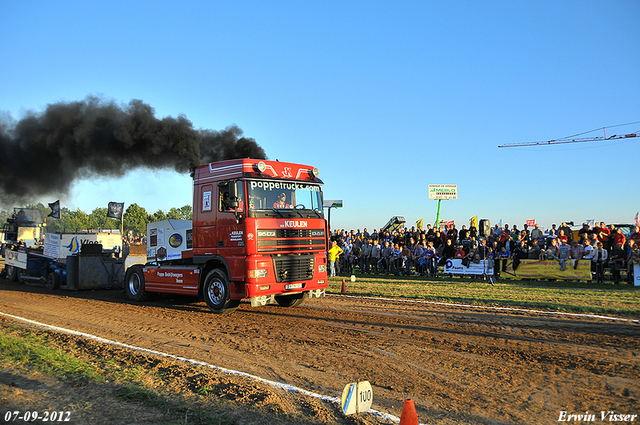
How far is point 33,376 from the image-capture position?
5262 millimetres

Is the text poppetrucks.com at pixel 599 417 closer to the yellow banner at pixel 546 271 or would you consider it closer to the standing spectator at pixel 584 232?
the yellow banner at pixel 546 271

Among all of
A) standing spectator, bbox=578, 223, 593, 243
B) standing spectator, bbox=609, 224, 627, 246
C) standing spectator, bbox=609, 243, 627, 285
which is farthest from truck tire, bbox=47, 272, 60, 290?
standing spectator, bbox=609, 224, 627, 246

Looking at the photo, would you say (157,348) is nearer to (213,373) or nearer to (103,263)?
(213,373)

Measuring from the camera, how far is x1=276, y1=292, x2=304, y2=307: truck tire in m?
11.2

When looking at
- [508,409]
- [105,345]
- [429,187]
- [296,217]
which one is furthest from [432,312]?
[429,187]

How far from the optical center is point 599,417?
405 cm

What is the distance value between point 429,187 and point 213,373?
1079 inches

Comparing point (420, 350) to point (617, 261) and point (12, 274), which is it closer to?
point (617, 261)

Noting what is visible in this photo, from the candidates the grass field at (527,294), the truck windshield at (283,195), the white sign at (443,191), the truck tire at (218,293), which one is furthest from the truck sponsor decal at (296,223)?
the white sign at (443,191)

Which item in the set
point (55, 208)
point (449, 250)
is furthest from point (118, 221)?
point (449, 250)

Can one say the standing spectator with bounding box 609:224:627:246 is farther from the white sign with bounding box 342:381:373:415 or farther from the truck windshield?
the white sign with bounding box 342:381:373:415

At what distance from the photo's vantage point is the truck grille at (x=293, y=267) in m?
9.76

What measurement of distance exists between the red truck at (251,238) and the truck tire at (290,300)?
3cm

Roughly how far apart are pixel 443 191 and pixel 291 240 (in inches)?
918
